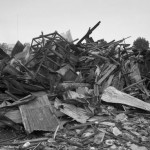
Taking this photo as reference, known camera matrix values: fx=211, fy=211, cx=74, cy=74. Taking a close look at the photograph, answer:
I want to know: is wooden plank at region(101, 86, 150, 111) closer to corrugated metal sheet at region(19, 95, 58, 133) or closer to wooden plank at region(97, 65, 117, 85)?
wooden plank at region(97, 65, 117, 85)

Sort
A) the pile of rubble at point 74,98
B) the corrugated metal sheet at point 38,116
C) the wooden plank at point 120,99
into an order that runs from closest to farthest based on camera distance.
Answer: the pile of rubble at point 74,98
the corrugated metal sheet at point 38,116
the wooden plank at point 120,99

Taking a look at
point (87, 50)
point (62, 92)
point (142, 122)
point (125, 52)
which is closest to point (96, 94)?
point (62, 92)

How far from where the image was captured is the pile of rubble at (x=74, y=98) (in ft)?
13.2

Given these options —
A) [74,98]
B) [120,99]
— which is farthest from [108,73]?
[74,98]

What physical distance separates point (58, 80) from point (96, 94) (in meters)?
1.10

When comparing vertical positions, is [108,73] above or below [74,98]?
above

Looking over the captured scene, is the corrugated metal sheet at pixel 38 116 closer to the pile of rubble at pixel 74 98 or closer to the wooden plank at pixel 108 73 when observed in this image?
the pile of rubble at pixel 74 98

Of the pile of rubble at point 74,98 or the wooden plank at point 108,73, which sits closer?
the pile of rubble at point 74,98

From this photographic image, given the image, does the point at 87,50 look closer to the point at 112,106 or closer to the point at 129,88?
the point at 129,88

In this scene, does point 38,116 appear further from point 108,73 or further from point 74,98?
point 108,73

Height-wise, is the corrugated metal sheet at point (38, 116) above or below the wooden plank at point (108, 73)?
below

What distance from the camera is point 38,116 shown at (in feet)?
14.6

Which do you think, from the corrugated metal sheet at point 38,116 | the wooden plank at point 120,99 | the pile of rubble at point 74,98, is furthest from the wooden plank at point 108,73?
the corrugated metal sheet at point 38,116

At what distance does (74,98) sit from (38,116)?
3.38ft
